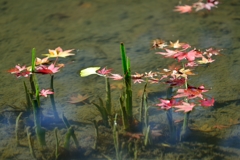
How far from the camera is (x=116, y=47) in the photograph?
313 cm

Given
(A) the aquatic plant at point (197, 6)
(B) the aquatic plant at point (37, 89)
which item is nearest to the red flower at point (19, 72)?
(B) the aquatic plant at point (37, 89)

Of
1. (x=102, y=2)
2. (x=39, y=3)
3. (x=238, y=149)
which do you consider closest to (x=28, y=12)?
(x=39, y=3)

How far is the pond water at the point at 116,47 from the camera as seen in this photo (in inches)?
90.3

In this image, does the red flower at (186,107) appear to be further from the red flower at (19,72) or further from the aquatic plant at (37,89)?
the red flower at (19,72)

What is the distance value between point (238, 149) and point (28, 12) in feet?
8.13

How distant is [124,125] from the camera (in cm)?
224

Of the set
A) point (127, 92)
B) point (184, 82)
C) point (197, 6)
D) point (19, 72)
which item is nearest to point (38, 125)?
point (127, 92)

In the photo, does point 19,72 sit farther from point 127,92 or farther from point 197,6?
point 197,6

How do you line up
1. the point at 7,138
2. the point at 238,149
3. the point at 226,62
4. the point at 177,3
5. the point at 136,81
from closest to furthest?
the point at 238,149 → the point at 7,138 → the point at 136,81 → the point at 226,62 → the point at 177,3

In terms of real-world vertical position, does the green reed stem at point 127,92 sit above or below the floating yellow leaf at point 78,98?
above

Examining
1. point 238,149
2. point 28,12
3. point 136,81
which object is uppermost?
point 28,12

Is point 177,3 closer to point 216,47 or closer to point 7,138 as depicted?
point 216,47

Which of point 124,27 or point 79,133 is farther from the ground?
point 124,27

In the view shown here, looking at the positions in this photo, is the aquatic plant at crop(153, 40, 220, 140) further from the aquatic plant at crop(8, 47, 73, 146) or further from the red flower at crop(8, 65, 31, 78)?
the red flower at crop(8, 65, 31, 78)
